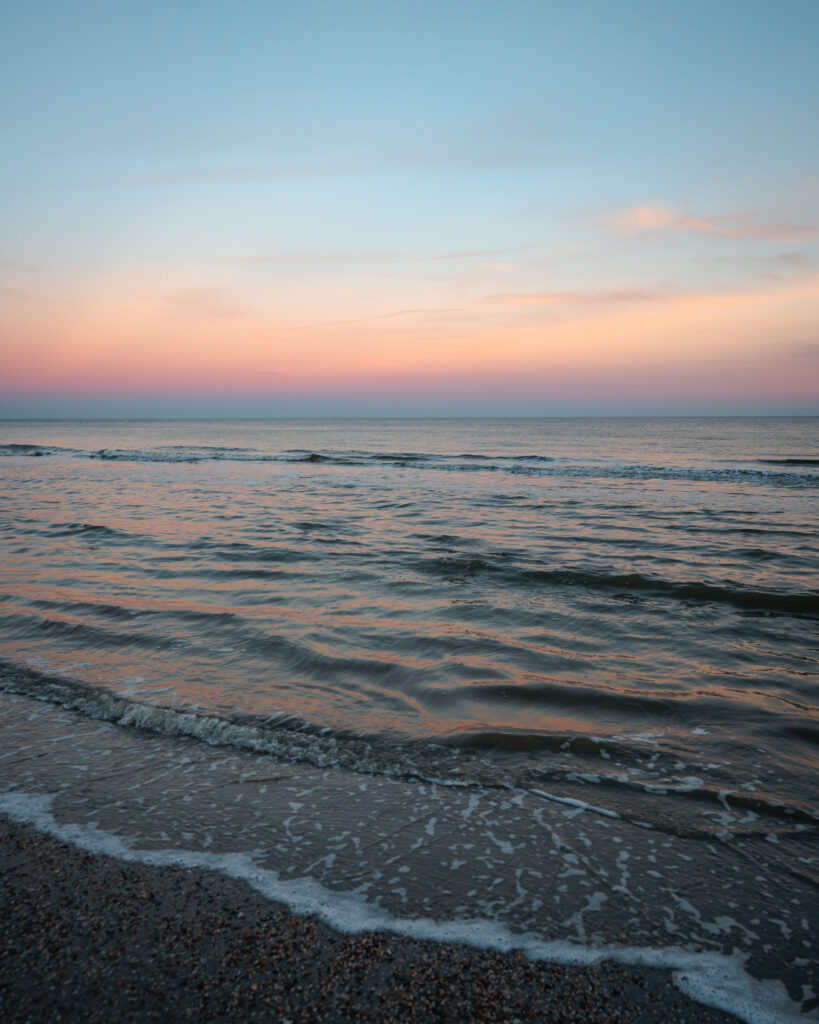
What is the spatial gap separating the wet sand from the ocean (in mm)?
150

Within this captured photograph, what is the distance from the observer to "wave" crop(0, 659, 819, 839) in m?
3.77

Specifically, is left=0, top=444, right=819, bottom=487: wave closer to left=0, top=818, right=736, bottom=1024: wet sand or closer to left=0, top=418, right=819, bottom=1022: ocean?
left=0, top=418, right=819, bottom=1022: ocean

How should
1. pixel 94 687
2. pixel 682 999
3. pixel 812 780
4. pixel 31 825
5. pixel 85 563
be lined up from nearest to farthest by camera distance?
pixel 682 999 < pixel 31 825 < pixel 812 780 < pixel 94 687 < pixel 85 563

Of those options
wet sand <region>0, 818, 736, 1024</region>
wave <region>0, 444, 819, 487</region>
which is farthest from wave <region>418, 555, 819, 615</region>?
wave <region>0, 444, 819, 487</region>

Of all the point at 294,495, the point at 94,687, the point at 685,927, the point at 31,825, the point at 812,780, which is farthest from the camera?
the point at 294,495

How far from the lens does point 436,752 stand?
4.37 meters

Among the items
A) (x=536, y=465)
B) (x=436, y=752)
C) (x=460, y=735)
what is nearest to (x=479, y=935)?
(x=436, y=752)

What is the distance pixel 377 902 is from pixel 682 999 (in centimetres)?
139

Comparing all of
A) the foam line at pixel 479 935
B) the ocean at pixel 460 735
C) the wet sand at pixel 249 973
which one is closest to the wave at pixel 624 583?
the ocean at pixel 460 735

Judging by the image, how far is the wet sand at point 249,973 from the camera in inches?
89.6

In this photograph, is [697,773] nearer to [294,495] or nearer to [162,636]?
[162,636]

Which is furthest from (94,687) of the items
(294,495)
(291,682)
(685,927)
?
(294,495)

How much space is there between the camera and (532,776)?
4082 millimetres

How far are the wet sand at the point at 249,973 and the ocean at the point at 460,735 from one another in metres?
→ 0.15
